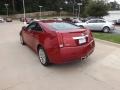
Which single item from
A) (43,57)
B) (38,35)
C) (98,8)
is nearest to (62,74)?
(43,57)

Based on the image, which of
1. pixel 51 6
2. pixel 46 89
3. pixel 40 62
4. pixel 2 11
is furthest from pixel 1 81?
pixel 51 6

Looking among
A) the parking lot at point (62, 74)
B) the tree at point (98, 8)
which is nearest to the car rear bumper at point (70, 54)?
the parking lot at point (62, 74)

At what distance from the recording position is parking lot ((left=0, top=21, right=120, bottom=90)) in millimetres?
4426

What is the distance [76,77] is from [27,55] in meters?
2.86

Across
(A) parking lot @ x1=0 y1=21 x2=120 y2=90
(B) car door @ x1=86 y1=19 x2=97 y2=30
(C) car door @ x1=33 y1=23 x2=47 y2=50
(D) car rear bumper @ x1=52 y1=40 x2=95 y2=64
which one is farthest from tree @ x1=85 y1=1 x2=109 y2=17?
(D) car rear bumper @ x1=52 y1=40 x2=95 y2=64

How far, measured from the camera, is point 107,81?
4.58 meters

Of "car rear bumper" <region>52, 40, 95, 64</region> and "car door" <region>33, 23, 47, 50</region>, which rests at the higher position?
"car door" <region>33, 23, 47, 50</region>

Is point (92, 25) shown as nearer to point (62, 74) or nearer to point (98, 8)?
point (62, 74)

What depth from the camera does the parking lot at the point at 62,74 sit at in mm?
4426

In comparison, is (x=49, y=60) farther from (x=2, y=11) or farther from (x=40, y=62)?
(x=2, y=11)

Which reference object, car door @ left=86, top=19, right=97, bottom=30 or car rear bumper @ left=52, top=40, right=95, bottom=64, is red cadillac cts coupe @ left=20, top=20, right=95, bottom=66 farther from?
car door @ left=86, top=19, right=97, bottom=30

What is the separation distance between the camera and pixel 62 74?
201 inches

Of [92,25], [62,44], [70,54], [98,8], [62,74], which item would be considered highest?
[98,8]

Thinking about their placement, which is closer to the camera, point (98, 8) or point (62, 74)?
point (62, 74)
